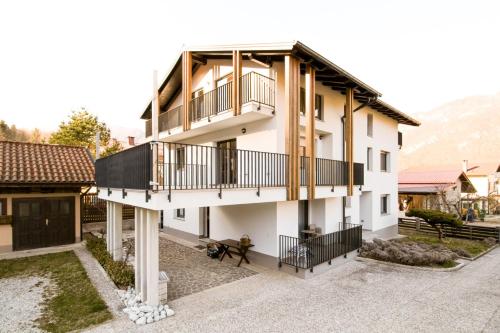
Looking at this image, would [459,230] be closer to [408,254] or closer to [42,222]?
[408,254]

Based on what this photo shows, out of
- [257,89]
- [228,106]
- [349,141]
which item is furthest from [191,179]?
[349,141]

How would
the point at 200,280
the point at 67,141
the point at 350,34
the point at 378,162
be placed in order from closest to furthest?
the point at 200,280
the point at 378,162
the point at 350,34
the point at 67,141

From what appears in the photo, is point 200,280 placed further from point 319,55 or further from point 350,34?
point 350,34

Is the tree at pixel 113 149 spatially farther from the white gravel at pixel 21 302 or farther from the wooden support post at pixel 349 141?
the wooden support post at pixel 349 141

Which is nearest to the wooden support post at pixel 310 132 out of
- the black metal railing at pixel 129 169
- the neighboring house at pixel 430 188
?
the black metal railing at pixel 129 169

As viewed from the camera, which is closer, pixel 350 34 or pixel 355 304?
pixel 355 304

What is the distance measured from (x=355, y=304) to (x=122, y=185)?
771 centimetres

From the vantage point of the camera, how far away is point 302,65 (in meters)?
11.3

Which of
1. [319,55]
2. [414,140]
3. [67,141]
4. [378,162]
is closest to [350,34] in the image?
[378,162]

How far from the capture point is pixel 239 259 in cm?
1160

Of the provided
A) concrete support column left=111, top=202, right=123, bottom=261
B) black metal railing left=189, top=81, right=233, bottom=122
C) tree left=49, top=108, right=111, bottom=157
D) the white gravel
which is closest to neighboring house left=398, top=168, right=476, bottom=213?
black metal railing left=189, top=81, right=233, bottom=122

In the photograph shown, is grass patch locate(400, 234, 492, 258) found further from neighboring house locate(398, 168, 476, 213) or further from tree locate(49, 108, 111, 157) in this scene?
tree locate(49, 108, 111, 157)

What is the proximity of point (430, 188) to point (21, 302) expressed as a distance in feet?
95.2

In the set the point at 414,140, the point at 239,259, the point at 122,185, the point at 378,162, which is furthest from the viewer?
the point at 414,140
